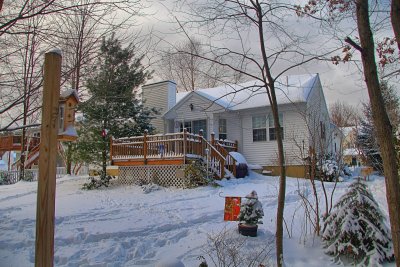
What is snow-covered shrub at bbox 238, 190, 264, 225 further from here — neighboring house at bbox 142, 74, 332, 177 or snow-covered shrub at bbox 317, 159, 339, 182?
neighboring house at bbox 142, 74, 332, 177

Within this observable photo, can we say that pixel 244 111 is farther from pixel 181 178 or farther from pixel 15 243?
pixel 15 243

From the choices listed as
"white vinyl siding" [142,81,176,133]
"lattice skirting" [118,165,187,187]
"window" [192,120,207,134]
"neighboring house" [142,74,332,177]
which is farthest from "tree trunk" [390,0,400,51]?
"white vinyl siding" [142,81,176,133]

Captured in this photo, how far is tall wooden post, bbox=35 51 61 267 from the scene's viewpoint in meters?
2.79

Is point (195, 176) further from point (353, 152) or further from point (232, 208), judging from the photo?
point (353, 152)

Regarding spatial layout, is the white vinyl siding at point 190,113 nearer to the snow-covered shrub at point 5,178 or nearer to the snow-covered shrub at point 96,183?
the snow-covered shrub at point 96,183

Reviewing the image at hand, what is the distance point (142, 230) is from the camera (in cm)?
718

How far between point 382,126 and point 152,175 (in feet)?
38.3

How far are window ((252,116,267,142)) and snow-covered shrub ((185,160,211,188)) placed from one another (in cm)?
559

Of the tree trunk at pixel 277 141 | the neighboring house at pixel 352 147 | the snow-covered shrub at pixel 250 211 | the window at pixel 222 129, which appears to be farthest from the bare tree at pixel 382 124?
the window at pixel 222 129

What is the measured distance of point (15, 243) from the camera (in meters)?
6.15

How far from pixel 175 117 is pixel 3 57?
1448 cm

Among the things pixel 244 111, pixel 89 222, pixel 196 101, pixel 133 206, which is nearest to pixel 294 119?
pixel 244 111

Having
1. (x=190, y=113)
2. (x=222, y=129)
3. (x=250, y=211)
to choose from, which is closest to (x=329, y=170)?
(x=222, y=129)

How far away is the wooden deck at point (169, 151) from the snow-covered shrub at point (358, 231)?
8516mm
